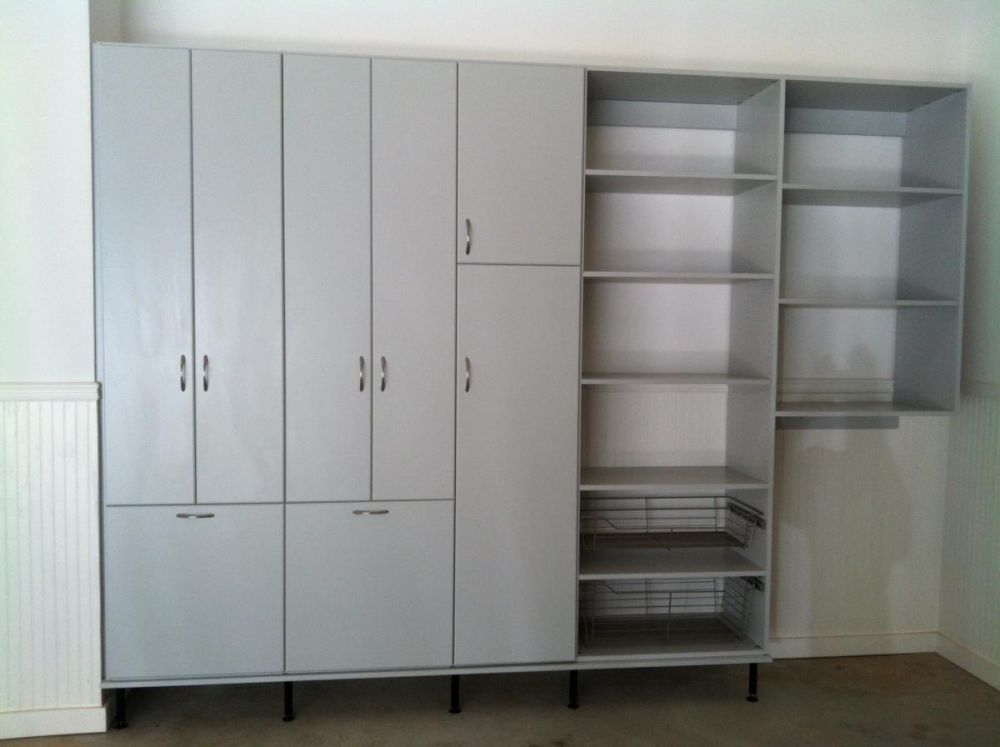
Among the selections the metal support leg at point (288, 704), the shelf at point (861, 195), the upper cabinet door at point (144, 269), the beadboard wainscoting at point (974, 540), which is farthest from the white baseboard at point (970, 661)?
the upper cabinet door at point (144, 269)

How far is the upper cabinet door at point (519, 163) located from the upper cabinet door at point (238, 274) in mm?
697

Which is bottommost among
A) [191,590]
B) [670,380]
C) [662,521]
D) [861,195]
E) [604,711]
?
[604,711]

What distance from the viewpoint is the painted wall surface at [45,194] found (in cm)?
268

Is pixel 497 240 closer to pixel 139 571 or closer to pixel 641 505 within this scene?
pixel 641 505

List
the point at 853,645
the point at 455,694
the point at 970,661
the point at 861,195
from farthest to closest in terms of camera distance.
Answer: the point at 853,645 → the point at 970,661 → the point at 861,195 → the point at 455,694

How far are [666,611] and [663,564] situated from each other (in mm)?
474

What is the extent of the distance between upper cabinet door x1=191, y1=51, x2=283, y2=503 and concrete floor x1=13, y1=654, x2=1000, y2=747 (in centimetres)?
90

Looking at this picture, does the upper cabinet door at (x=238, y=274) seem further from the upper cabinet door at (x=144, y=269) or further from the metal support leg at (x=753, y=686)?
the metal support leg at (x=753, y=686)

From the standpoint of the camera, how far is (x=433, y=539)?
2.88 m

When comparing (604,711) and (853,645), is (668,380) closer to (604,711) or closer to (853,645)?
(604,711)

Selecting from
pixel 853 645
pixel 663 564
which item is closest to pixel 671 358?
pixel 663 564

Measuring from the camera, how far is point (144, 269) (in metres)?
2.72

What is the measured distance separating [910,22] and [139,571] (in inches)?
157

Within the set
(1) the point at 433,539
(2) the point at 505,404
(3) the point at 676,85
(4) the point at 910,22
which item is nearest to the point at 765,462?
(2) the point at 505,404
